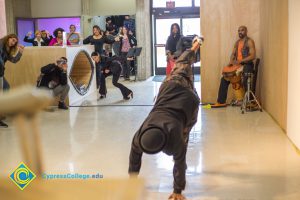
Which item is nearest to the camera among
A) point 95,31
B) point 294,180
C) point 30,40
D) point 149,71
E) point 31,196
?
point 31,196

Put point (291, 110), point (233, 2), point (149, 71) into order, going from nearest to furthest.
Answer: point (291, 110), point (233, 2), point (149, 71)

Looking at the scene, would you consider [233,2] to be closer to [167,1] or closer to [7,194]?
[167,1]

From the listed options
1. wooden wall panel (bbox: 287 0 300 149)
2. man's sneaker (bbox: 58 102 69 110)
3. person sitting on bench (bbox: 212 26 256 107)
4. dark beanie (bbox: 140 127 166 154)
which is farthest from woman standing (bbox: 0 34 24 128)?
dark beanie (bbox: 140 127 166 154)

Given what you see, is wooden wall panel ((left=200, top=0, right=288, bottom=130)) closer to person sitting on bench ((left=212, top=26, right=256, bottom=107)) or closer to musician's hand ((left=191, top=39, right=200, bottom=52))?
person sitting on bench ((left=212, top=26, right=256, bottom=107))

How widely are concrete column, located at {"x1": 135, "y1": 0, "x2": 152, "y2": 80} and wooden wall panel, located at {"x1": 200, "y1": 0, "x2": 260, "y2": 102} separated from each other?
15.5ft

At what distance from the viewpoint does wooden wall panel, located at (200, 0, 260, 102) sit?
324 inches

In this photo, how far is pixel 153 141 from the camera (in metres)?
2.92

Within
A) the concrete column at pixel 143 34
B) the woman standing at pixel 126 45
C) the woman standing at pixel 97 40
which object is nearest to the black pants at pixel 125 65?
the woman standing at pixel 126 45

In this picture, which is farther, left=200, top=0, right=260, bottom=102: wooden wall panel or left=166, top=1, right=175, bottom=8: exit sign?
left=166, top=1, right=175, bottom=8: exit sign

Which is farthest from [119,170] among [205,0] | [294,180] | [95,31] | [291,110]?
[95,31]

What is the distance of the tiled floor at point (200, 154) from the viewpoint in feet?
13.3

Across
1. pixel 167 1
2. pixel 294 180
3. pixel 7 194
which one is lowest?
pixel 294 180

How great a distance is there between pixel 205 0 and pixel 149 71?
553cm

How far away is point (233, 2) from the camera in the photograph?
826 cm
